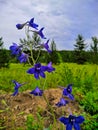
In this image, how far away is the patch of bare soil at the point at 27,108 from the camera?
656 cm

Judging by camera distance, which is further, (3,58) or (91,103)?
(3,58)

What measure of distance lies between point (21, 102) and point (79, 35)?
44.5m

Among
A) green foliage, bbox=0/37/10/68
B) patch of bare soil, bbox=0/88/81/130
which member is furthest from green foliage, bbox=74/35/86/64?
patch of bare soil, bbox=0/88/81/130

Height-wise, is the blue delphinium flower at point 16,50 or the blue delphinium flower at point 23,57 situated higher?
the blue delphinium flower at point 16,50

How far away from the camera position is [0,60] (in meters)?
35.9

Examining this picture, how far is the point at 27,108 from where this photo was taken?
7.02 meters

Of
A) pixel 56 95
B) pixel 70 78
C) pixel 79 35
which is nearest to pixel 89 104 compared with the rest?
pixel 56 95

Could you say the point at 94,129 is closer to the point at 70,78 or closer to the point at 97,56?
the point at 70,78

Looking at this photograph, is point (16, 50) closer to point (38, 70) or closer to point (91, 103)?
point (38, 70)

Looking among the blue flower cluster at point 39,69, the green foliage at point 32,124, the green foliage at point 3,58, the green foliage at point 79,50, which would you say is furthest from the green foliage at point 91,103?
the green foliage at point 79,50

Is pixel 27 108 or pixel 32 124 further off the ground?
pixel 27 108

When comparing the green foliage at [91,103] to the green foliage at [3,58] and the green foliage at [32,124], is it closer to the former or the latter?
the green foliage at [32,124]

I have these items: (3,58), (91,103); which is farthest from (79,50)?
(91,103)

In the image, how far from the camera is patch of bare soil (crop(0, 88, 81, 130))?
6.56 meters
